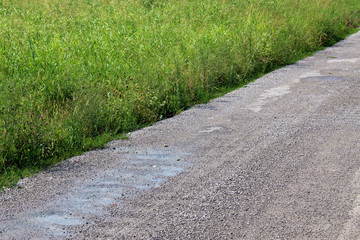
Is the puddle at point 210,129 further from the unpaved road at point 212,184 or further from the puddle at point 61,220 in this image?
the puddle at point 61,220

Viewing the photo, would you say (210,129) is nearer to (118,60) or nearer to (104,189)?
(104,189)

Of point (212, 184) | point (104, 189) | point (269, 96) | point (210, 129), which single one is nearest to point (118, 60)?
point (269, 96)

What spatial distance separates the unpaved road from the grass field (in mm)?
490

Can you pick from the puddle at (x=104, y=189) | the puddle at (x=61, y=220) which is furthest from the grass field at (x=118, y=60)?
the puddle at (x=61, y=220)

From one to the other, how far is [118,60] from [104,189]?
16.2ft

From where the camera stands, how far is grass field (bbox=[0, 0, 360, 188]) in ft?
20.0

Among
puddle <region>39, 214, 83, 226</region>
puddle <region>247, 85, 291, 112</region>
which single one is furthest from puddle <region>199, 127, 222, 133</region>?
puddle <region>39, 214, 83, 226</region>

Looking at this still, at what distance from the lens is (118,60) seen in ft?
31.3

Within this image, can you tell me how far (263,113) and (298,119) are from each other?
25.7 inches

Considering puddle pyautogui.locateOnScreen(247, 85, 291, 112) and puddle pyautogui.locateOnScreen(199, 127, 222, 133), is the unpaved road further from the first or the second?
puddle pyautogui.locateOnScreen(247, 85, 291, 112)

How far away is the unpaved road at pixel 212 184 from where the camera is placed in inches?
163

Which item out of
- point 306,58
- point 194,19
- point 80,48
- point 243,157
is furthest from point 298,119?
point 194,19

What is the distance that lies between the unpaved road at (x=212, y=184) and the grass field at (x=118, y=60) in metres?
0.49

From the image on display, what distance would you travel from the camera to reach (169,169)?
18.3ft
